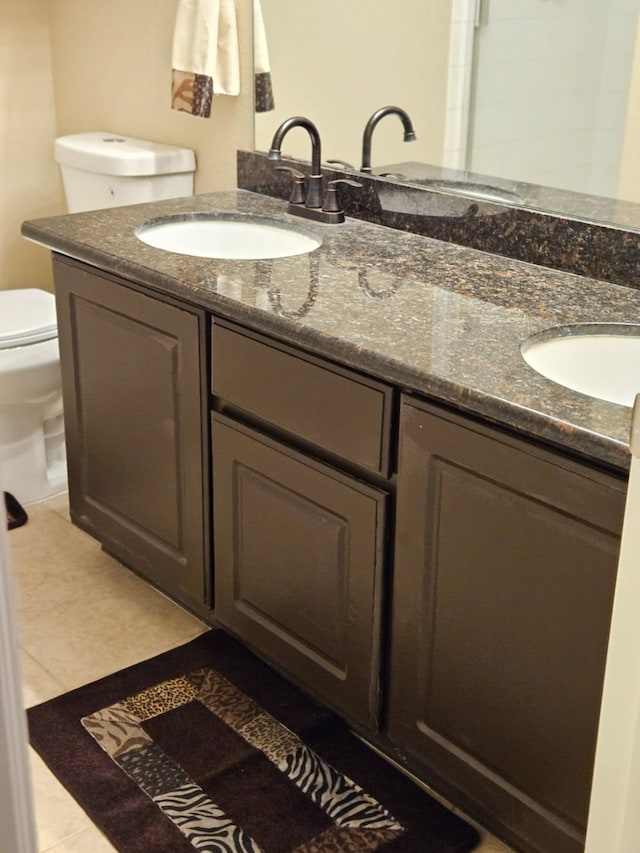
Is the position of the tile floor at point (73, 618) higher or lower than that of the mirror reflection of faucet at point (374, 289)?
lower

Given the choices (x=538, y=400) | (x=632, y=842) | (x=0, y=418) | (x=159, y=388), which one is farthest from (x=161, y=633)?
(x=632, y=842)

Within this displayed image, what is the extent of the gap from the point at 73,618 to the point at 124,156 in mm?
1130

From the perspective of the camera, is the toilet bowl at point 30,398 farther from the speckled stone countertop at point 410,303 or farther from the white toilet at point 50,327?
the speckled stone countertop at point 410,303

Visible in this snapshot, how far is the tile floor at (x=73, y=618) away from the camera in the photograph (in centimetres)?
211

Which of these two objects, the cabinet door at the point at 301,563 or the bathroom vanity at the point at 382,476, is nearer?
the bathroom vanity at the point at 382,476

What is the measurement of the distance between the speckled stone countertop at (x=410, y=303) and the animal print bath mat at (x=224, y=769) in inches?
29.4

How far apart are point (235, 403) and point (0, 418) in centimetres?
101

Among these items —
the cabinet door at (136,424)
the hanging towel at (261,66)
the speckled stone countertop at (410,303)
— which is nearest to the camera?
the speckled stone countertop at (410,303)

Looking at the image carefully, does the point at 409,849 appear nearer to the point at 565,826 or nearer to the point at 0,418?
the point at 565,826

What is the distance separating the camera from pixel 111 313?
2.11 meters

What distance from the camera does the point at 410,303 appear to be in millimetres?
1750

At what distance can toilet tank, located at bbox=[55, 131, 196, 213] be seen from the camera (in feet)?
8.69

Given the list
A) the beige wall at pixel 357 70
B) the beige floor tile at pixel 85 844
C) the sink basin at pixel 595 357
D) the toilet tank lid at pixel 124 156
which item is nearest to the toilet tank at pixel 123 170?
the toilet tank lid at pixel 124 156

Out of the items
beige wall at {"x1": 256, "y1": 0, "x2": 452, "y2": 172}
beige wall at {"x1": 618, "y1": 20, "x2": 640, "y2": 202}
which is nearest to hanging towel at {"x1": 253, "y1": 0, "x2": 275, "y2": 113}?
beige wall at {"x1": 256, "y1": 0, "x2": 452, "y2": 172}
